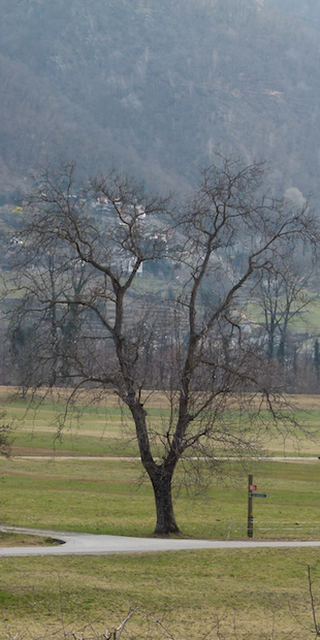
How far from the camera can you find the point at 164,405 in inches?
3076

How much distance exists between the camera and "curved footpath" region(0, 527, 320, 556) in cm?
1970

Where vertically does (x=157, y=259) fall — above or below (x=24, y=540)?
above

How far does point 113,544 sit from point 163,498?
2.12 m

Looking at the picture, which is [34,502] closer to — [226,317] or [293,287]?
[226,317]

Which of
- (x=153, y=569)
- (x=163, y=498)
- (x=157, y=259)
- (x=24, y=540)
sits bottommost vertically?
(x=153, y=569)

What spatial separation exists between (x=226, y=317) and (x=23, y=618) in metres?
10.8

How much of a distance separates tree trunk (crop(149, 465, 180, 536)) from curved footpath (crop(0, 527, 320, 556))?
77 centimetres

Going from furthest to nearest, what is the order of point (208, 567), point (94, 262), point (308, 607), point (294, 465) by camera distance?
point (294, 465), point (94, 262), point (208, 567), point (308, 607)

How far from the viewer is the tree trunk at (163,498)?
2266 centimetres

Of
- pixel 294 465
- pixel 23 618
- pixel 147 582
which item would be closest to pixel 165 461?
pixel 147 582

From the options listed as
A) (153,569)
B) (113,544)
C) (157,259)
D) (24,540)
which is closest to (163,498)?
(113,544)

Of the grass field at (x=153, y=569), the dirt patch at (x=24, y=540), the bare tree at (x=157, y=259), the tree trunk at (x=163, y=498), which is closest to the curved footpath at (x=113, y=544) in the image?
the dirt patch at (x=24, y=540)

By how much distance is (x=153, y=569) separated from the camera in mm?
18641

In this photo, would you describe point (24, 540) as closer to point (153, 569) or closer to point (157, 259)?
point (153, 569)
